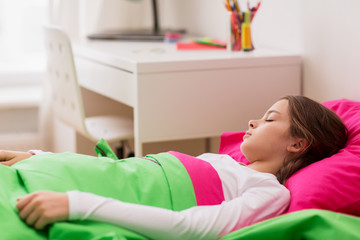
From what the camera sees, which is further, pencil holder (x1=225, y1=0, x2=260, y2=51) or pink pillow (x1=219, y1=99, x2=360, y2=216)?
pencil holder (x1=225, y1=0, x2=260, y2=51)

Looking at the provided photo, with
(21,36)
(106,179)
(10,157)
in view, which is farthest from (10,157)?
(21,36)

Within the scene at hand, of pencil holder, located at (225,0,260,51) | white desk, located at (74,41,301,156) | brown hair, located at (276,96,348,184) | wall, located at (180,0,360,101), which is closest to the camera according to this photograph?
brown hair, located at (276,96,348,184)

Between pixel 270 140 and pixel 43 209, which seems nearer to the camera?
pixel 43 209

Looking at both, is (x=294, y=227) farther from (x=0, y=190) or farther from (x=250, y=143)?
(x=0, y=190)

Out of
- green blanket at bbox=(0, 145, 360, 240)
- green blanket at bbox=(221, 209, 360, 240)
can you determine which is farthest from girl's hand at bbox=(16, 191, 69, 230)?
green blanket at bbox=(221, 209, 360, 240)

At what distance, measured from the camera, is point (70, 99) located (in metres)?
2.21

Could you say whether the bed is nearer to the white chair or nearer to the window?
the white chair

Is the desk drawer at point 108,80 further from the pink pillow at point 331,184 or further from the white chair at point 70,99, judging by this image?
the pink pillow at point 331,184

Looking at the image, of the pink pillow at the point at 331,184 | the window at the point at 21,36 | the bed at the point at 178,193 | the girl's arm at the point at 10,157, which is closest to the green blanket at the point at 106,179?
the bed at the point at 178,193

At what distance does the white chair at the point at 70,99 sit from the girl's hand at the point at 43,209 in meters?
1.09

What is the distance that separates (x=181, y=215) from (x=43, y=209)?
262 mm

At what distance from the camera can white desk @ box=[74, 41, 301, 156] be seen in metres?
1.87

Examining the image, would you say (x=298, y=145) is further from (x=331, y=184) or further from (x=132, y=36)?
(x=132, y=36)

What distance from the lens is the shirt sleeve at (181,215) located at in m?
1.07
